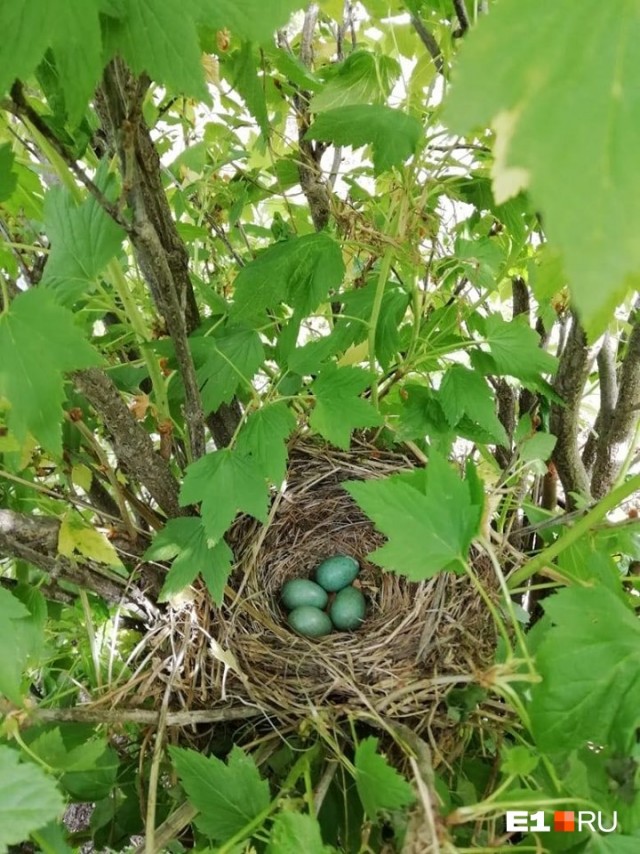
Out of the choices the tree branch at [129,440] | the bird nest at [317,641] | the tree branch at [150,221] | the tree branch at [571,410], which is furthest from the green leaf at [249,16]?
the tree branch at [571,410]

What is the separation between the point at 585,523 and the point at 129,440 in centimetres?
49

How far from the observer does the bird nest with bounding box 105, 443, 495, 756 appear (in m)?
0.79

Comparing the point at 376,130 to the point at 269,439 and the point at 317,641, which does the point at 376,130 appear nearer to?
the point at 269,439

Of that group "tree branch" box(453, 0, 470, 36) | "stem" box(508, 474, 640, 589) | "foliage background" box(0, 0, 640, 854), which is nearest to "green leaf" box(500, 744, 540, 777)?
"foliage background" box(0, 0, 640, 854)

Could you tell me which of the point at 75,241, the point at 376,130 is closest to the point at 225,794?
the point at 75,241

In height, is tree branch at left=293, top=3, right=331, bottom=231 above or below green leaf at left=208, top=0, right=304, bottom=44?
above

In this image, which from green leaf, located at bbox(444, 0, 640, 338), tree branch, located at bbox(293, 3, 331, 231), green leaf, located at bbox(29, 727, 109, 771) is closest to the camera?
green leaf, located at bbox(444, 0, 640, 338)

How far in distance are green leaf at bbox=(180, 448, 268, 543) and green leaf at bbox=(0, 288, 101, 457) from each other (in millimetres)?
208

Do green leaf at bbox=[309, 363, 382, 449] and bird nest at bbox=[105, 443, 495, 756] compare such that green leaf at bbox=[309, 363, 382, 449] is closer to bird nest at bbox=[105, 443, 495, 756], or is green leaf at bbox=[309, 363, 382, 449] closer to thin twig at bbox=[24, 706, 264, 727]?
bird nest at bbox=[105, 443, 495, 756]

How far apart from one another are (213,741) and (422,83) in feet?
3.14

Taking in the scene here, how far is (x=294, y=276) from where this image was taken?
0.80m

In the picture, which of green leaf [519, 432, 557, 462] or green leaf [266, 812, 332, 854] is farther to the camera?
green leaf [519, 432, 557, 462]

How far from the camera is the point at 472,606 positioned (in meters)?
0.87

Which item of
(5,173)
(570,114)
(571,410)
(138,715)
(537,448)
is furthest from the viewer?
(571,410)
